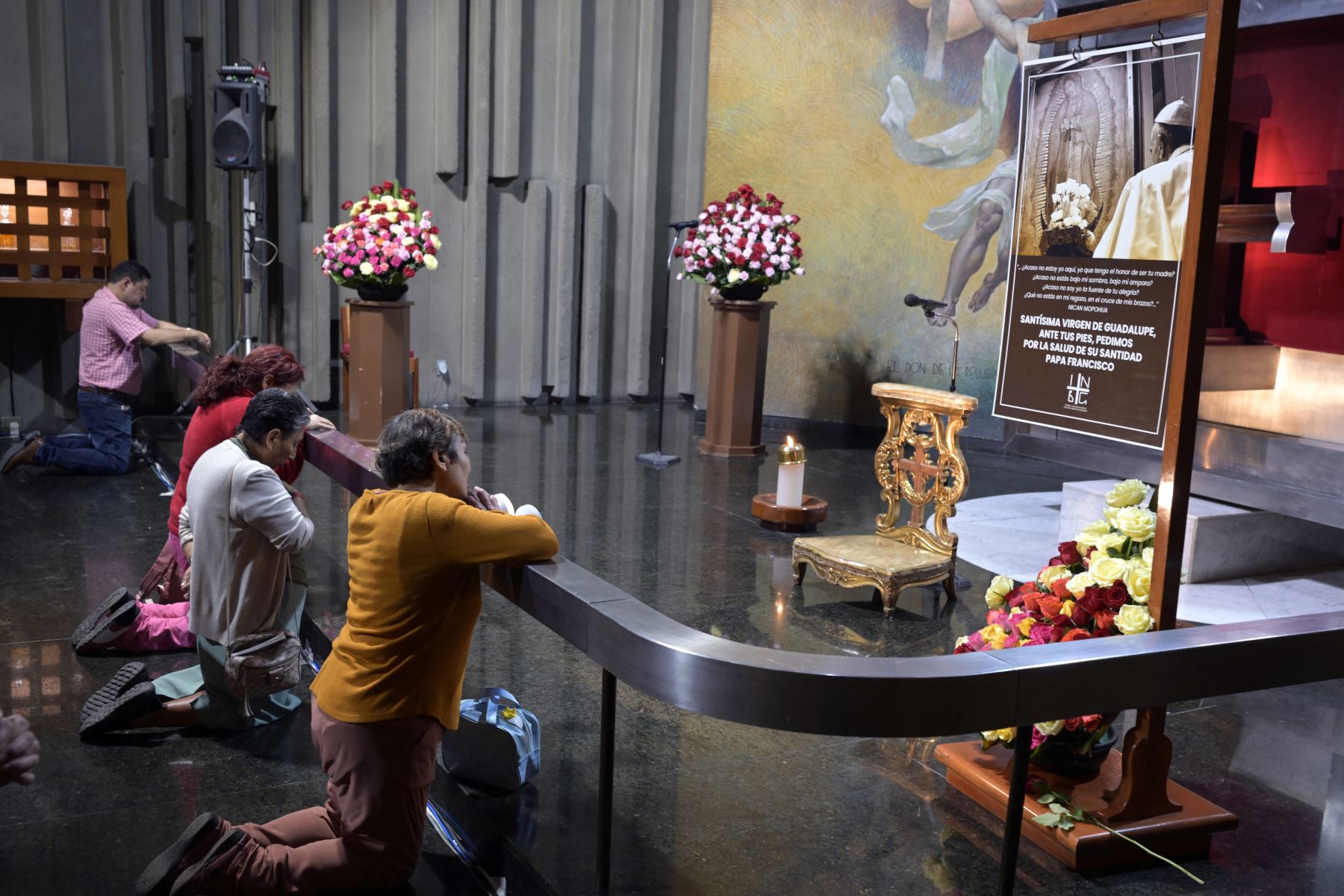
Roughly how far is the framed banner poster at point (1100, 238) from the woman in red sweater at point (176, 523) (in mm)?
2468

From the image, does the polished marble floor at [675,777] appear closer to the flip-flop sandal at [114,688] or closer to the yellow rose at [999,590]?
the flip-flop sandal at [114,688]

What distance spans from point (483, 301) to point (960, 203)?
4218mm

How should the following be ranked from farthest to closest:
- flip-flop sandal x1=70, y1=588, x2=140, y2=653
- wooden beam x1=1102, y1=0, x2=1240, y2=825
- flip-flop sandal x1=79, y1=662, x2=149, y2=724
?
1. flip-flop sandal x1=70, y1=588, x2=140, y2=653
2. flip-flop sandal x1=79, y1=662, x2=149, y2=724
3. wooden beam x1=1102, y1=0, x2=1240, y2=825

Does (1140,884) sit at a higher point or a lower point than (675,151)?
lower

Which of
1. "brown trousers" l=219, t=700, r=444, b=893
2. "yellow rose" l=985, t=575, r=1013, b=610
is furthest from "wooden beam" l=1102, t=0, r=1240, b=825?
"brown trousers" l=219, t=700, r=444, b=893

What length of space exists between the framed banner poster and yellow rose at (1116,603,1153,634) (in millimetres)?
462

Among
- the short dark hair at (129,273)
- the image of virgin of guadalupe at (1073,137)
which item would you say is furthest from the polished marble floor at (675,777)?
the short dark hair at (129,273)

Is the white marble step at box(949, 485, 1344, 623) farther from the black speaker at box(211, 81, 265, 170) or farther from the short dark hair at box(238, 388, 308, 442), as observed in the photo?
the black speaker at box(211, 81, 265, 170)

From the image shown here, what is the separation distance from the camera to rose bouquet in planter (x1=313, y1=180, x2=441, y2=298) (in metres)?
7.38

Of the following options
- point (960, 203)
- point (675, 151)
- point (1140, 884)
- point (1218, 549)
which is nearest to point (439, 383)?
point (675, 151)

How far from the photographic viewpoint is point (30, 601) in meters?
5.01

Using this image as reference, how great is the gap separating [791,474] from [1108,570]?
10.6 feet

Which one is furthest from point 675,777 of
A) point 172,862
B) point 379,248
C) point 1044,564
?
point 379,248

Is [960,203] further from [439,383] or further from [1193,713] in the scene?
[1193,713]
